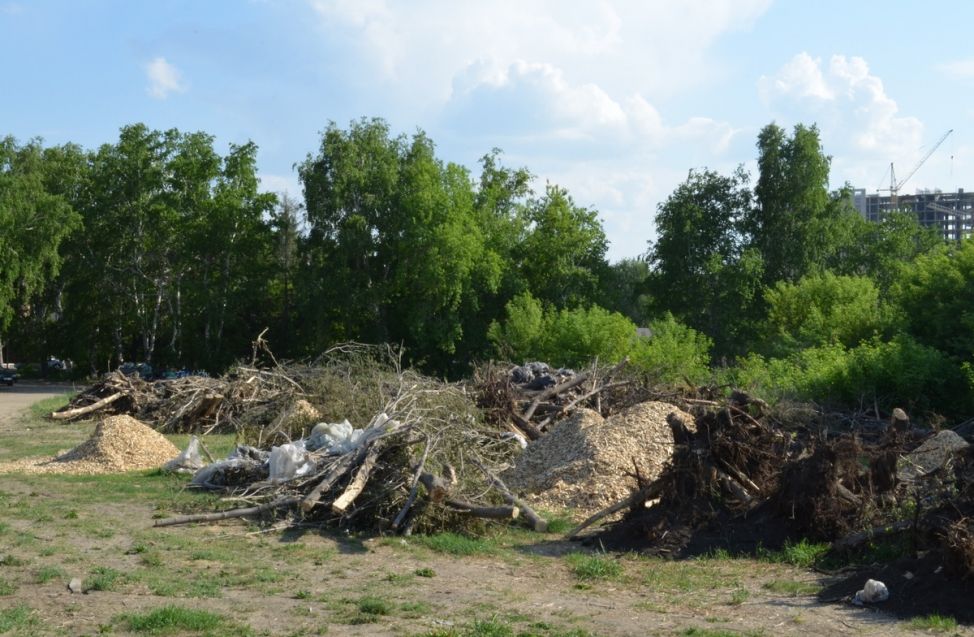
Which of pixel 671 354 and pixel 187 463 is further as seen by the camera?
pixel 671 354

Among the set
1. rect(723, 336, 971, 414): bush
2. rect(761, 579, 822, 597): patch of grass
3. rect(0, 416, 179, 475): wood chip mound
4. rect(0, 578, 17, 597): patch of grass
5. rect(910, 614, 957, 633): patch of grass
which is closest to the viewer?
rect(910, 614, 957, 633): patch of grass

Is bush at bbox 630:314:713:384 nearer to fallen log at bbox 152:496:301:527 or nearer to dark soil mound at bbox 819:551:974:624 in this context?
fallen log at bbox 152:496:301:527

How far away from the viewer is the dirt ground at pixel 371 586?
6844 mm

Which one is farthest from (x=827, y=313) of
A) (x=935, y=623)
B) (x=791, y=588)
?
(x=935, y=623)

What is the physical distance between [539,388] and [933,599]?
12841 millimetres

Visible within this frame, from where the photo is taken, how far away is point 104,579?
787 cm

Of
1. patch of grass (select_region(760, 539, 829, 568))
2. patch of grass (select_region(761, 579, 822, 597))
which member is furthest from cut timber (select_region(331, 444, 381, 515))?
patch of grass (select_region(761, 579, 822, 597))

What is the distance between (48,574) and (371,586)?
252 cm

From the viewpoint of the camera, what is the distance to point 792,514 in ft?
31.1

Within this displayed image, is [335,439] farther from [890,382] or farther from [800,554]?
[890,382]

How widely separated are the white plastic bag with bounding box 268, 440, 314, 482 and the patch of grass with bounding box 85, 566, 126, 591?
3127 mm

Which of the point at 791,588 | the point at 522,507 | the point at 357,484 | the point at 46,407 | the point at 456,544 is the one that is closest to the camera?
the point at 791,588

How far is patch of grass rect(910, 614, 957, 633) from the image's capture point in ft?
22.1

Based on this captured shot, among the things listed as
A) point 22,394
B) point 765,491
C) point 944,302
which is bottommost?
point 22,394
